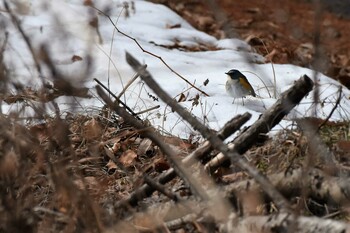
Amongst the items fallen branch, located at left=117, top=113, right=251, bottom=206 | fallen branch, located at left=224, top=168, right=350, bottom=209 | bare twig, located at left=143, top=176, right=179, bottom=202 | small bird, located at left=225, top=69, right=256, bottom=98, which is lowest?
fallen branch, located at left=224, top=168, right=350, bottom=209

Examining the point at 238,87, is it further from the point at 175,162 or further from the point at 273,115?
the point at 175,162

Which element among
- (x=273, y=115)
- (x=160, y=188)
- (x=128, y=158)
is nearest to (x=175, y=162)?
(x=160, y=188)

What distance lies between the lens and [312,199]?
10.8ft

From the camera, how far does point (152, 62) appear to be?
656 cm

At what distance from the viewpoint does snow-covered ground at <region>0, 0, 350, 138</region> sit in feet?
15.4

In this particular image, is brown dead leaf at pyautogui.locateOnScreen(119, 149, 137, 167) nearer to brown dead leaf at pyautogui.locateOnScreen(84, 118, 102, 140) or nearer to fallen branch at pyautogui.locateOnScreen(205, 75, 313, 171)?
brown dead leaf at pyautogui.locateOnScreen(84, 118, 102, 140)

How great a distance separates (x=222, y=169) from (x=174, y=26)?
15.5 feet

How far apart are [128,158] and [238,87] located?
3.99 ft

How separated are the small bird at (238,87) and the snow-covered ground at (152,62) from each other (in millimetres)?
43

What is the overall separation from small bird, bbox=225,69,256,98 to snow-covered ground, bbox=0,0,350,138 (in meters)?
0.04

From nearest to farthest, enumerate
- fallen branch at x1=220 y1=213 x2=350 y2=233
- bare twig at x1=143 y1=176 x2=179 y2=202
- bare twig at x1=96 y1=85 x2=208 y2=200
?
fallen branch at x1=220 y1=213 x2=350 y2=233 → bare twig at x1=96 y1=85 x2=208 y2=200 → bare twig at x1=143 y1=176 x2=179 y2=202

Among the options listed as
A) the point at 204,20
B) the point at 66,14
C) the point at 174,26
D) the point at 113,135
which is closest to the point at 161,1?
the point at 204,20

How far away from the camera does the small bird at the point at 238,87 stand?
5.31 m

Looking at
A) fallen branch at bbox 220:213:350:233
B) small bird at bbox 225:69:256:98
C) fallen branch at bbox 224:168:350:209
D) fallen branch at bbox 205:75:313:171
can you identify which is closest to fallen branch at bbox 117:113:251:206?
fallen branch at bbox 205:75:313:171
